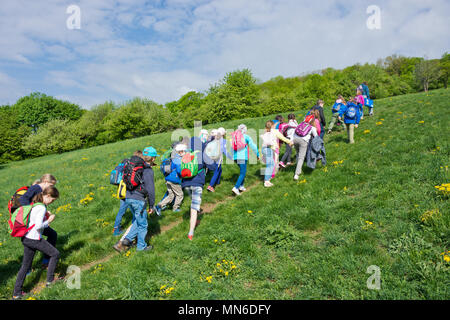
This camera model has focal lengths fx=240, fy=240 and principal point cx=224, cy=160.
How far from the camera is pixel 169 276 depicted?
5.21 m

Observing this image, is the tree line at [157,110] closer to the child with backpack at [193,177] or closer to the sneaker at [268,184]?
the sneaker at [268,184]

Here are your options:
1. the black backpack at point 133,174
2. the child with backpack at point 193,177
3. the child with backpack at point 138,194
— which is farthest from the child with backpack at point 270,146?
the black backpack at point 133,174

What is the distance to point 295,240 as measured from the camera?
593 cm

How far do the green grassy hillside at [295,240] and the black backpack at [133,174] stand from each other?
72.0 inches

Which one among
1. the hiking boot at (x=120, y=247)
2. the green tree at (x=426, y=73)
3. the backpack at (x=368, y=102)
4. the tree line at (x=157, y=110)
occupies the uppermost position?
the green tree at (x=426, y=73)

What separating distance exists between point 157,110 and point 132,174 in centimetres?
6726

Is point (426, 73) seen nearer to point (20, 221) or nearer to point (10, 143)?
point (20, 221)

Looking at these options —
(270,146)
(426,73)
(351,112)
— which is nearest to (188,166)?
(270,146)

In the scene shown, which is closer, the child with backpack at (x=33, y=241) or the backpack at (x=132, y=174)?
the child with backpack at (x=33, y=241)

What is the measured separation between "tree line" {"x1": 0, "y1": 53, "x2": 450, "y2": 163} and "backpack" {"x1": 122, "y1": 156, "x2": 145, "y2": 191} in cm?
5107

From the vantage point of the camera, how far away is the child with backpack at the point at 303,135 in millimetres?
9836

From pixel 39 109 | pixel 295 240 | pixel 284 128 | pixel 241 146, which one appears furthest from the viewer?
pixel 39 109

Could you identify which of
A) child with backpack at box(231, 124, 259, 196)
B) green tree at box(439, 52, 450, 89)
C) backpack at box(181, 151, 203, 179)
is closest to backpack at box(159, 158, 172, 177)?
backpack at box(181, 151, 203, 179)

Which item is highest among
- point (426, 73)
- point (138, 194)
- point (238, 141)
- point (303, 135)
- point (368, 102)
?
point (426, 73)
